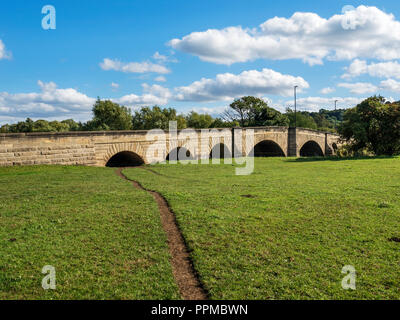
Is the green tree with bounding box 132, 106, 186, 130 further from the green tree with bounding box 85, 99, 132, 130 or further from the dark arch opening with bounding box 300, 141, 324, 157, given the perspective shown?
the dark arch opening with bounding box 300, 141, 324, 157

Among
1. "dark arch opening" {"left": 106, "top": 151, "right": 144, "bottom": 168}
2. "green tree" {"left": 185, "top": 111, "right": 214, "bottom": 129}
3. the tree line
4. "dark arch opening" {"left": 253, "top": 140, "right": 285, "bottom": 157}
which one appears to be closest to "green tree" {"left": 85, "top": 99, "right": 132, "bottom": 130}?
the tree line

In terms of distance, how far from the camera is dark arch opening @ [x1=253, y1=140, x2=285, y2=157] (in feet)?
126

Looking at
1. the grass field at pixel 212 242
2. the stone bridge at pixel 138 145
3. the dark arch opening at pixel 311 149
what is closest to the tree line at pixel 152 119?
the dark arch opening at pixel 311 149

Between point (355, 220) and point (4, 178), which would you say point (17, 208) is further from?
point (355, 220)

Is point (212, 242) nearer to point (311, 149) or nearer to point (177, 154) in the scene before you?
point (177, 154)

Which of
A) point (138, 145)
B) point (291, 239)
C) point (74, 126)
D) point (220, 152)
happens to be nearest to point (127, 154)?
point (138, 145)

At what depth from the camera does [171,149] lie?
88.8 feet

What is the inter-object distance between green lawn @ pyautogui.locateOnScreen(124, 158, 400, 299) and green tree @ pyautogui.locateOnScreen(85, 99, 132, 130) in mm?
41207

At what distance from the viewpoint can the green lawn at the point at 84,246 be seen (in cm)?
501

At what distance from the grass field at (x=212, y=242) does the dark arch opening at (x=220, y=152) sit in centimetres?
1927
